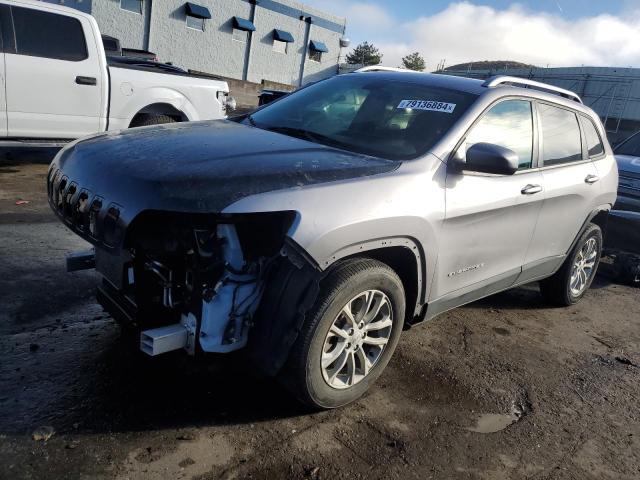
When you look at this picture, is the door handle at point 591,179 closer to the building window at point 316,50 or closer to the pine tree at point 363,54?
the building window at point 316,50

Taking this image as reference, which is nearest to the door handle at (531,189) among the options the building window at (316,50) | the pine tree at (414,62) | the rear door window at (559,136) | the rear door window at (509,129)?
the rear door window at (509,129)

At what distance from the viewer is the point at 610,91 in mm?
24531

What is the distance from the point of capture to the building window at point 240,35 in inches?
1071

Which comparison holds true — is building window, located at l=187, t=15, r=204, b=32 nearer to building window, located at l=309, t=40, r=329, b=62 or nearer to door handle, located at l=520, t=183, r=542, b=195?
building window, located at l=309, t=40, r=329, b=62

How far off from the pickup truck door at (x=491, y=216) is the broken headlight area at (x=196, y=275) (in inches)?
47.4

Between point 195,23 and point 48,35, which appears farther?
point 195,23

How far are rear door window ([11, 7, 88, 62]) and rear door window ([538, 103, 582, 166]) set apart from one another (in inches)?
233

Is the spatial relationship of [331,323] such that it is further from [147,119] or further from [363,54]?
[363,54]

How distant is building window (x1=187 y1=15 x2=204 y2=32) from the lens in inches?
984

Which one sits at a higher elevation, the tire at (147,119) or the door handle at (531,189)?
the door handle at (531,189)

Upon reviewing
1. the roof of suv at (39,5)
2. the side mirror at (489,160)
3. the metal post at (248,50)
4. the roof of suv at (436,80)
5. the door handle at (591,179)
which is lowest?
the door handle at (591,179)

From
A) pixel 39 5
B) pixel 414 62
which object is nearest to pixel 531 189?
pixel 39 5

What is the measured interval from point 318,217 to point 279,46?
1156 inches

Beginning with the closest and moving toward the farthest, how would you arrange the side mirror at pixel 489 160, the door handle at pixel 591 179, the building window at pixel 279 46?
the side mirror at pixel 489 160, the door handle at pixel 591 179, the building window at pixel 279 46
